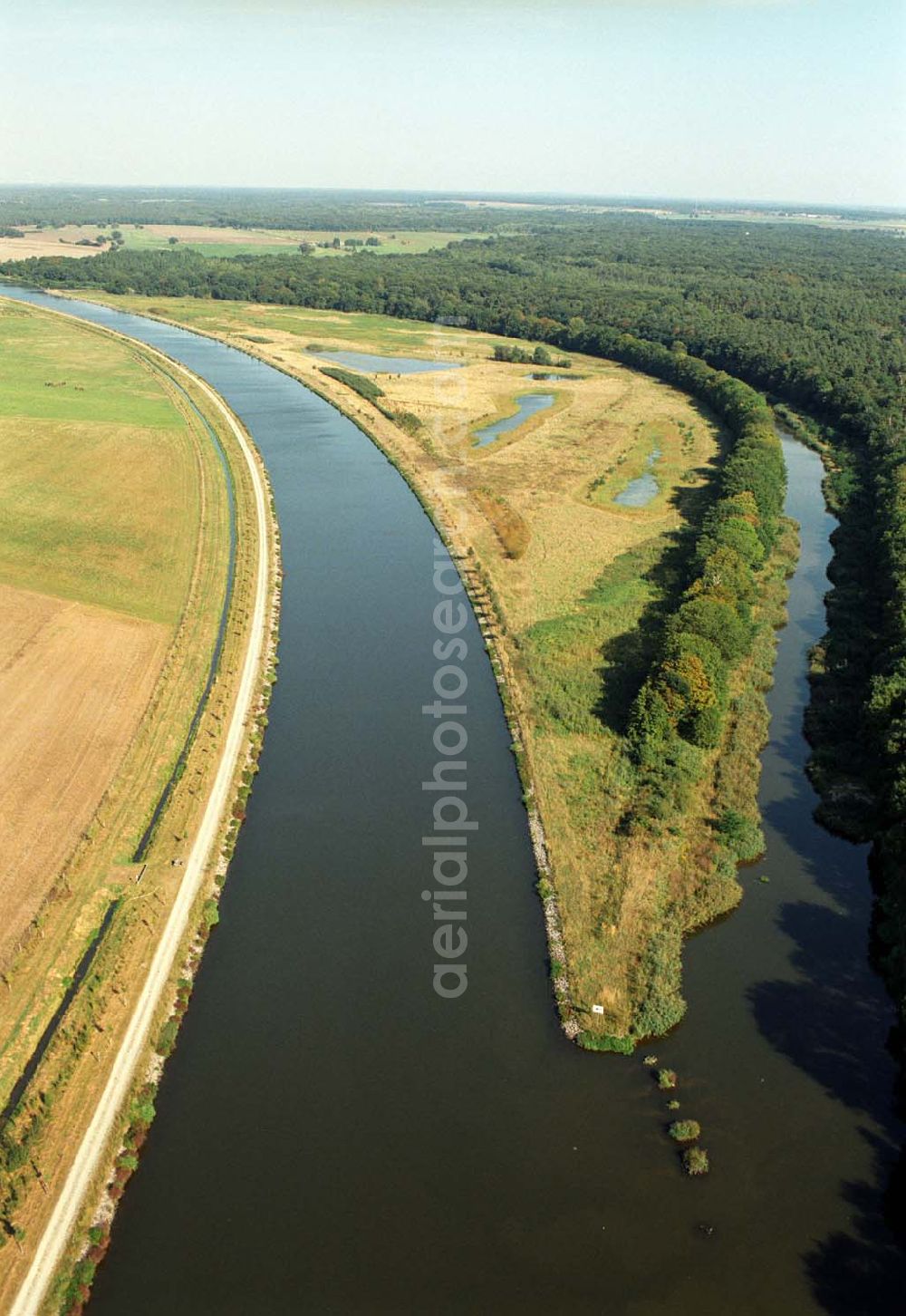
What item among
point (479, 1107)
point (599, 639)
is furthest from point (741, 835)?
point (599, 639)

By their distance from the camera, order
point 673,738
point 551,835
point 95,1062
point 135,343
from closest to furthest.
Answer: point 95,1062, point 551,835, point 673,738, point 135,343

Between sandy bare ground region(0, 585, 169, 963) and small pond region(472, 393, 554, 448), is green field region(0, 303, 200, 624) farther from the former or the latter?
small pond region(472, 393, 554, 448)

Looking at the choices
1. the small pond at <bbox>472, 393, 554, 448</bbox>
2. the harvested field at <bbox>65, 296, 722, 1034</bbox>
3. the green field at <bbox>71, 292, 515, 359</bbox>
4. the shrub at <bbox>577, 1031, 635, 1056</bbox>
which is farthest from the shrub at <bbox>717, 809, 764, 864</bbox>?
the green field at <bbox>71, 292, 515, 359</bbox>

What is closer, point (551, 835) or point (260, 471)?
point (551, 835)

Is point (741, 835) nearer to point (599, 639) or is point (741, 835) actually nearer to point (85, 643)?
point (599, 639)

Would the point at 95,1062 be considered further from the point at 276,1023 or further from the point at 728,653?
the point at 728,653

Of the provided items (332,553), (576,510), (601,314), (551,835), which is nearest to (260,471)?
(332,553)

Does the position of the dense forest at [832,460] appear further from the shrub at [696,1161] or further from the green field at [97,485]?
the green field at [97,485]
